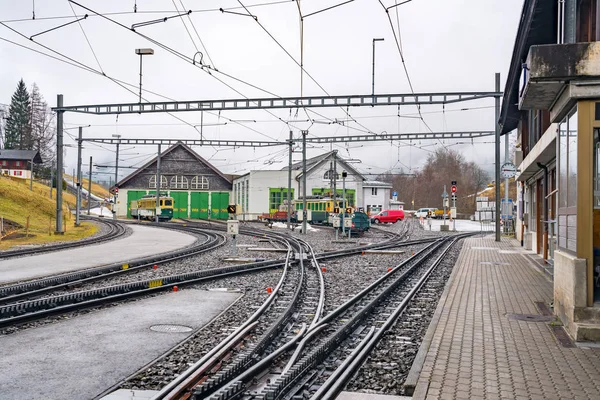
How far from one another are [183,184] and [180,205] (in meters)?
2.73

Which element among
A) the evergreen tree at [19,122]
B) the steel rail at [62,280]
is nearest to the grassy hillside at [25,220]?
the steel rail at [62,280]

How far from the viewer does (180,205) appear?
76.4 metres

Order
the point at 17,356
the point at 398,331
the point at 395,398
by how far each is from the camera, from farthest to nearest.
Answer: the point at 398,331 < the point at 17,356 < the point at 395,398

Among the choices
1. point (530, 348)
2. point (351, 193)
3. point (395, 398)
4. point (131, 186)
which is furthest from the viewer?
point (131, 186)

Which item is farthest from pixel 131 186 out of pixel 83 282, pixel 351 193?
pixel 83 282

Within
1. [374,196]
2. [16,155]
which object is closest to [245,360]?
[374,196]

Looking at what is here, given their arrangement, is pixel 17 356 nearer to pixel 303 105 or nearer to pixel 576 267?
pixel 576 267

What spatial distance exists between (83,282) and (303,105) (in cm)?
1222

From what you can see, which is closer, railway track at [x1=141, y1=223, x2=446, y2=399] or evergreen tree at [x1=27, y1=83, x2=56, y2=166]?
railway track at [x1=141, y1=223, x2=446, y2=399]

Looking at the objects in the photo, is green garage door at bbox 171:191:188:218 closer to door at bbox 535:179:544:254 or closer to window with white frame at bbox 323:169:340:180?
window with white frame at bbox 323:169:340:180

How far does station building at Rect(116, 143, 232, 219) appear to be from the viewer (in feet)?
247

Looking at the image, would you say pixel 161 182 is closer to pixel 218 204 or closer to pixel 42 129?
pixel 218 204

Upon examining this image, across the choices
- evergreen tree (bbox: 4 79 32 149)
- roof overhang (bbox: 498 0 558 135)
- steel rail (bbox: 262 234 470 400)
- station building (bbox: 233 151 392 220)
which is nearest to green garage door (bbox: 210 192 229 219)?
station building (bbox: 233 151 392 220)

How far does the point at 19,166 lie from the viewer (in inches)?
3172
